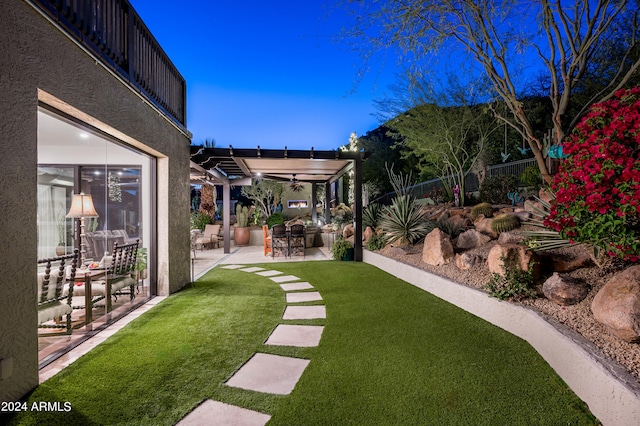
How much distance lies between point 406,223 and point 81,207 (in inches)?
237

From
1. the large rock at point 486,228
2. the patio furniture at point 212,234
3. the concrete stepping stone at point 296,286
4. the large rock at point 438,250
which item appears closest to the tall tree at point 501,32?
the large rock at point 486,228

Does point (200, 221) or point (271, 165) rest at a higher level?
point (271, 165)

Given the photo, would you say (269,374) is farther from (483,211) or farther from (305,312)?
(483,211)

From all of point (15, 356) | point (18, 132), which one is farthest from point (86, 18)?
point (15, 356)

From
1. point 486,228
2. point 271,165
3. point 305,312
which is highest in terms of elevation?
point 271,165

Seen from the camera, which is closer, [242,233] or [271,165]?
[271,165]

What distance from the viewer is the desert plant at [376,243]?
7658 millimetres

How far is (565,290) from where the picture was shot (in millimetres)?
2809

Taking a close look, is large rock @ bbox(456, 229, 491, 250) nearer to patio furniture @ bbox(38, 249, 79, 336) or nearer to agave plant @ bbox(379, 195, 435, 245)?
agave plant @ bbox(379, 195, 435, 245)

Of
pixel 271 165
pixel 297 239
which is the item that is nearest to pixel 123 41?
pixel 271 165

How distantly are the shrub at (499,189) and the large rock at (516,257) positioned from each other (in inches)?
232

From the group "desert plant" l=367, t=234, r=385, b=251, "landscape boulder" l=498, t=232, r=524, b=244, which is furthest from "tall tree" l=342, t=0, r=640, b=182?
"desert plant" l=367, t=234, r=385, b=251

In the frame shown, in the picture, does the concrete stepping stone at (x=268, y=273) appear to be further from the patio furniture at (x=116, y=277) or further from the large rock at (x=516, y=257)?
the large rock at (x=516, y=257)

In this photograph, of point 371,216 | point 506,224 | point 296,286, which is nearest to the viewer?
point 506,224
